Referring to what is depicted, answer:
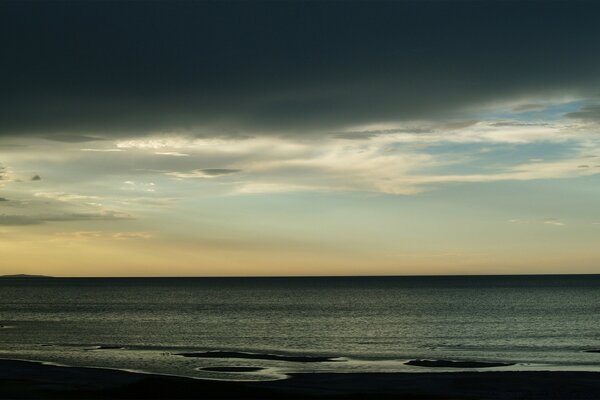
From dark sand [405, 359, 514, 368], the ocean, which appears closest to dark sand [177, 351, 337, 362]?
the ocean

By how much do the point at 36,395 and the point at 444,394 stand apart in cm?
2452

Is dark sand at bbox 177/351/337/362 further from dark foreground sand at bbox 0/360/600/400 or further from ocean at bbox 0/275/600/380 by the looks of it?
dark foreground sand at bbox 0/360/600/400

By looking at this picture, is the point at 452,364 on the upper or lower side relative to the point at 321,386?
upper

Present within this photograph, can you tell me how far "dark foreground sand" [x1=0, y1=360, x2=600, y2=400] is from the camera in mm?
43812

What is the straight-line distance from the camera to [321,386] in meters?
47.3

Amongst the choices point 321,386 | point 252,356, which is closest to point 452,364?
point 321,386

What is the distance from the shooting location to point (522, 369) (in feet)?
182

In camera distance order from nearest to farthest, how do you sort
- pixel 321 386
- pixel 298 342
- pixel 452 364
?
pixel 321 386, pixel 452 364, pixel 298 342

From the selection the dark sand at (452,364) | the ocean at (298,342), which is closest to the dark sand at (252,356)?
the ocean at (298,342)

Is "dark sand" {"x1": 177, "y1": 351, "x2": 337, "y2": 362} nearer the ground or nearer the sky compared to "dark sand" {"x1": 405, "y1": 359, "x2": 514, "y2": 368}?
nearer the ground

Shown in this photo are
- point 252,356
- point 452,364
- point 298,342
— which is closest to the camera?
point 452,364

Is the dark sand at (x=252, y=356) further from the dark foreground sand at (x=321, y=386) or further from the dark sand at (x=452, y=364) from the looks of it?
the dark foreground sand at (x=321, y=386)

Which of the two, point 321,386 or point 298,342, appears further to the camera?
point 298,342

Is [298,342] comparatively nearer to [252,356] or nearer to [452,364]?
[252,356]
